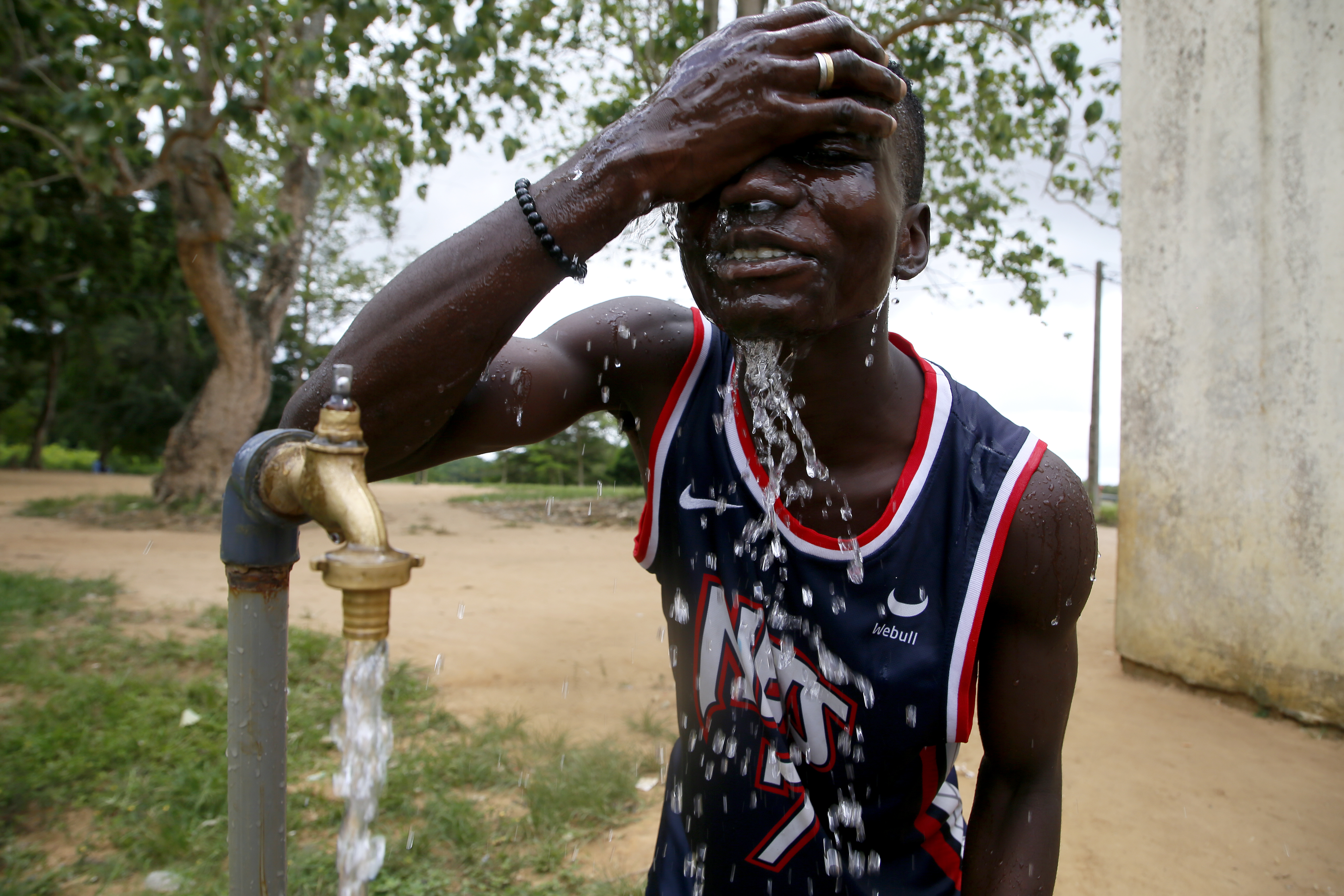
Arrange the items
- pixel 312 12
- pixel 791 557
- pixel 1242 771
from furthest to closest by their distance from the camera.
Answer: pixel 312 12, pixel 1242 771, pixel 791 557

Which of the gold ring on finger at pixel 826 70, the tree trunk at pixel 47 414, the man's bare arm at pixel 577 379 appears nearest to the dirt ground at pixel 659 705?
the man's bare arm at pixel 577 379

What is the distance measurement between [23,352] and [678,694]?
20174 mm

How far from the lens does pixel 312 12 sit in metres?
5.64

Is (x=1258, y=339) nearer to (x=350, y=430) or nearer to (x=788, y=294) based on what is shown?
(x=788, y=294)

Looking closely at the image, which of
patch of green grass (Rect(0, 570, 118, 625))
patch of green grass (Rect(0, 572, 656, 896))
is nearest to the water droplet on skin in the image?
patch of green grass (Rect(0, 572, 656, 896))

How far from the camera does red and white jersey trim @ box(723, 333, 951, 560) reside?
1.55 meters

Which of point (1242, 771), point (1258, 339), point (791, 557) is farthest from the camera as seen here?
point (1258, 339)

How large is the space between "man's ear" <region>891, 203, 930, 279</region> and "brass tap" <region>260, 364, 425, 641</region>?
102 cm

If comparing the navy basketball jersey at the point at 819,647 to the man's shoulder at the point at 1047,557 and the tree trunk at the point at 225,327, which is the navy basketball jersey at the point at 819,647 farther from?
the tree trunk at the point at 225,327

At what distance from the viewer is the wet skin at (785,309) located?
1218 mm

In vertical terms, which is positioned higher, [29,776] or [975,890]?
[975,890]

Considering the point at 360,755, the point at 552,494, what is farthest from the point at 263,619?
the point at 552,494

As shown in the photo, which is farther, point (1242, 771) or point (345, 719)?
point (1242, 771)

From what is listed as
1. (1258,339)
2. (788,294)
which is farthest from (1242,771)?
(788,294)
